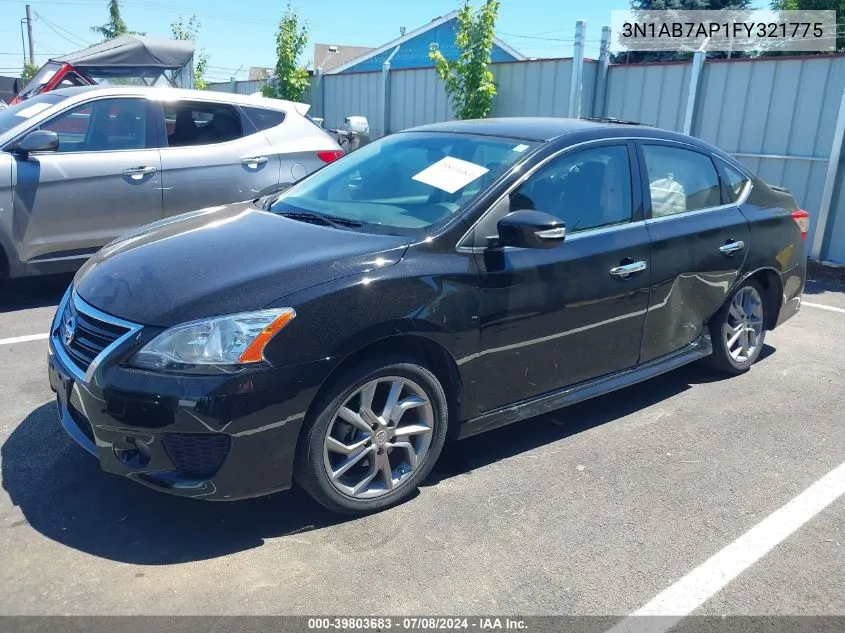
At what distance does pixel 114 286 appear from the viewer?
330cm

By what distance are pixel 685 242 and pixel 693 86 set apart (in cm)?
584

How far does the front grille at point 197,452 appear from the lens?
9.53ft

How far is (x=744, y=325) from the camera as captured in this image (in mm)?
5234

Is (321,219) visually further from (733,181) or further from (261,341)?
(733,181)

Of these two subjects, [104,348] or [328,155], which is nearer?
[104,348]

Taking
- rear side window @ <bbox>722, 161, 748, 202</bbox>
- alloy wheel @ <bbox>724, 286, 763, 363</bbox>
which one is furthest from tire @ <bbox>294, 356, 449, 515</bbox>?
rear side window @ <bbox>722, 161, 748, 202</bbox>

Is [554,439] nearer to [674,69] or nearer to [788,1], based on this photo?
[674,69]

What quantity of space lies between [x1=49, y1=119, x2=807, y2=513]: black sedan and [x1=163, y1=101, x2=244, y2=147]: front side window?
2.73m

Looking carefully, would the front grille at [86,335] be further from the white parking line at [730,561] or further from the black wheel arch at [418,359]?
the white parking line at [730,561]

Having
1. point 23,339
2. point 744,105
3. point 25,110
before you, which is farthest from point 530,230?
point 744,105

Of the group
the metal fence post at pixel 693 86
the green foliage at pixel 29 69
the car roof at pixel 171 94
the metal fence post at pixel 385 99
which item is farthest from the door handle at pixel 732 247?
the green foliage at pixel 29 69

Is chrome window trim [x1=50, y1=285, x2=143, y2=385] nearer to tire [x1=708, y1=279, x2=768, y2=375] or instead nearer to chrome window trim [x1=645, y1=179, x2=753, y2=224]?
chrome window trim [x1=645, y1=179, x2=753, y2=224]

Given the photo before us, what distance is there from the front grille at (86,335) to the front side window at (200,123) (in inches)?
146

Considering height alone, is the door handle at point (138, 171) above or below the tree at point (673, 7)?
below
